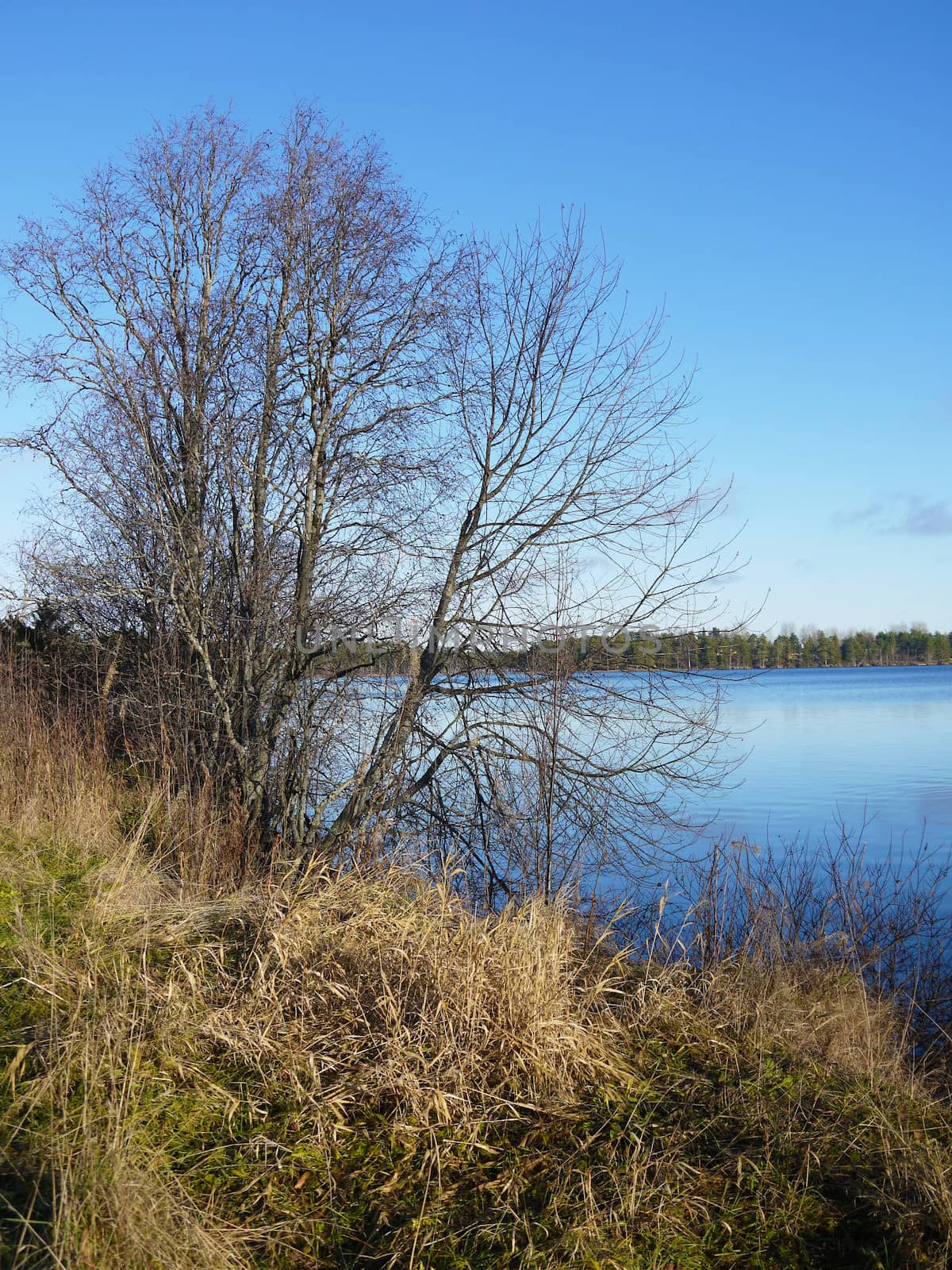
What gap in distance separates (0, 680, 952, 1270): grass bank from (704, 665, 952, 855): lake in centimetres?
510

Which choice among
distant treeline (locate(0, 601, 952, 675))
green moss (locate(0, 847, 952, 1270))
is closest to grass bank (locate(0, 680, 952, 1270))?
green moss (locate(0, 847, 952, 1270))

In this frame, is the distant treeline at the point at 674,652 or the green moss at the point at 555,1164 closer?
the green moss at the point at 555,1164

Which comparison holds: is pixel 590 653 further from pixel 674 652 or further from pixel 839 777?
pixel 839 777

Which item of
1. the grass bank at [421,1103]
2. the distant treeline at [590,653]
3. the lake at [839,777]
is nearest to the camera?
the grass bank at [421,1103]

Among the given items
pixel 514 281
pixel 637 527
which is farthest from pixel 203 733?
pixel 514 281

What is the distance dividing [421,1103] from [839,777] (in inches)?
665

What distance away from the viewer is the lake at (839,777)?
1335cm

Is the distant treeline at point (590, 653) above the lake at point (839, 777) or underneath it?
above

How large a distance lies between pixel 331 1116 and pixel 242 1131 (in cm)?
32

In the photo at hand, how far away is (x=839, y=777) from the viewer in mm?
18875

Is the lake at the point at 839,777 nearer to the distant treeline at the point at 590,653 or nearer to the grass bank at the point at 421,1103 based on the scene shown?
the distant treeline at the point at 590,653

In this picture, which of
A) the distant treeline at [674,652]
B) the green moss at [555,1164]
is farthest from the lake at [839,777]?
the green moss at [555,1164]

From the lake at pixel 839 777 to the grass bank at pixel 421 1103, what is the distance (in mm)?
5098

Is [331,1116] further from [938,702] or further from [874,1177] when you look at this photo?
[938,702]
